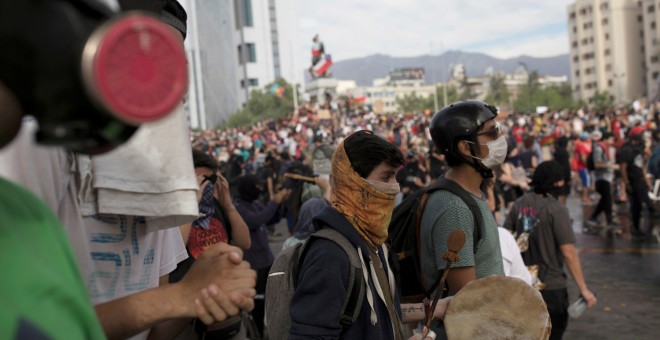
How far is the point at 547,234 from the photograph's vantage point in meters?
5.26

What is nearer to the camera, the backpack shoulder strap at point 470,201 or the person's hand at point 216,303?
the person's hand at point 216,303

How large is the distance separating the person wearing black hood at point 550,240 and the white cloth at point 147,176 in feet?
12.9

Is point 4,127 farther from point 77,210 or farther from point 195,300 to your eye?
point 77,210

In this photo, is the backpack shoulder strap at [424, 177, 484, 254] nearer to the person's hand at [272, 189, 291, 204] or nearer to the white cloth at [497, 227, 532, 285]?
the white cloth at [497, 227, 532, 285]

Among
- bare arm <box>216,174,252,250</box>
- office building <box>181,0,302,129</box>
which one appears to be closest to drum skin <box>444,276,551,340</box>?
bare arm <box>216,174,252,250</box>

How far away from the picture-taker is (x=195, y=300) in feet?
3.71

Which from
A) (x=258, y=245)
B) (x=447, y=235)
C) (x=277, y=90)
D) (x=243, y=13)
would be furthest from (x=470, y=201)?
(x=243, y=13)

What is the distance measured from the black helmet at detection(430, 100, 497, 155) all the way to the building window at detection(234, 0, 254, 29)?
134631 mm

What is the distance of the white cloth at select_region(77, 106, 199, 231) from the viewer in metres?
1.46

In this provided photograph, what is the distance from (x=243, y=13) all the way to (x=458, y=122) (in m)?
135

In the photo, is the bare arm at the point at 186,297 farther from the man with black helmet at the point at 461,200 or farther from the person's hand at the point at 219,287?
the man with black helmet at the point at 461,200

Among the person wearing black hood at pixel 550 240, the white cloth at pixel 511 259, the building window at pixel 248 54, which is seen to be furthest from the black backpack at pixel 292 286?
the building window at pixel 248 54

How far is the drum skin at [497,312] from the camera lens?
251cm

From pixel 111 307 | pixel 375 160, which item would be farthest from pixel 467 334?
pixel 111 307
